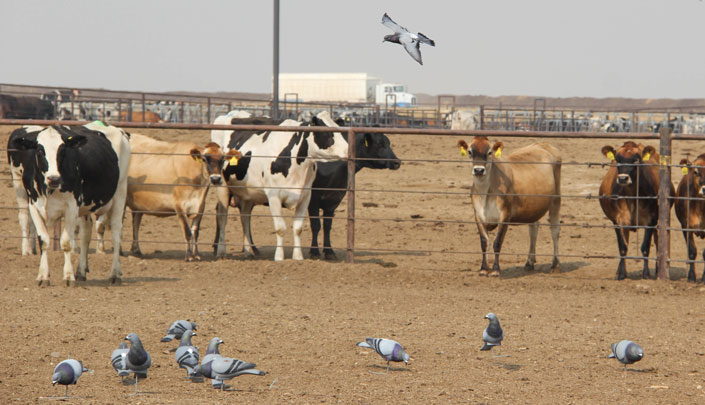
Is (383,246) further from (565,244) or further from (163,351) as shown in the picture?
(163,351)

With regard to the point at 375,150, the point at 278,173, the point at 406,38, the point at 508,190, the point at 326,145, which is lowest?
the point at 508,190

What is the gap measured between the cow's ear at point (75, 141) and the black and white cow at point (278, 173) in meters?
2.80

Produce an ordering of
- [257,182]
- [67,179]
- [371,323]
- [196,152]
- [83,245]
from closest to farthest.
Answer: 1. [371,323]
2. [67,179]
3. [83,245]
4. [196,152]
5. [257,182]

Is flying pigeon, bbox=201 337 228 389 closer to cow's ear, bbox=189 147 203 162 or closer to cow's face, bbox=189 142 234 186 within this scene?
cow's face, bbox=189 142 234 186

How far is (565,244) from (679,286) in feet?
11.6

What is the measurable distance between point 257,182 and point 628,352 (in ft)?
24.1

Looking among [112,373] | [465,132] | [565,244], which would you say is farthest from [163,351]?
[565,244]

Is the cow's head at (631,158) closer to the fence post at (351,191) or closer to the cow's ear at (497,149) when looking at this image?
the cow's ear at (497,149)

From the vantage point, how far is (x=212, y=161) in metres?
12.3

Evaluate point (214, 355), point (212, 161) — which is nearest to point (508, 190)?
point (212, 161)

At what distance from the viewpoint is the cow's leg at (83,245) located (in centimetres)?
1023

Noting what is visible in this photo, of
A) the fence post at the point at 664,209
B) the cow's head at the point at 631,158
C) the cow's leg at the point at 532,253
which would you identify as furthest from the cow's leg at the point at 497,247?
the fence post at the point at 664,209

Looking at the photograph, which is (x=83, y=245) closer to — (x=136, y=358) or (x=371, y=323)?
(x=371, y=323)

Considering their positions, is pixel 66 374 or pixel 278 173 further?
pixel 278 173
